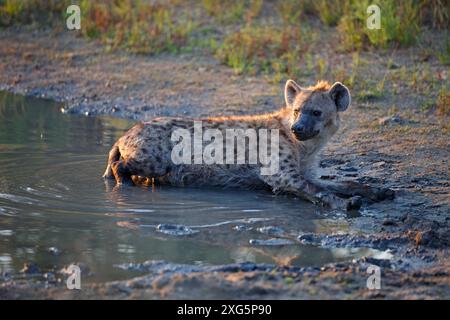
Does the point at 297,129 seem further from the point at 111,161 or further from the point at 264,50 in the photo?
the point at 264,50

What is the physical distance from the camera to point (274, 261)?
14.8 feet

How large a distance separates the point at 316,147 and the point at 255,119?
46 centimetres

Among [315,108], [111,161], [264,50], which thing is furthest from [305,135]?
[264,50]

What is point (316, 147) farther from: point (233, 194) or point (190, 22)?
point (190, 22)

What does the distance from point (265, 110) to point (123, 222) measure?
325 centimetres

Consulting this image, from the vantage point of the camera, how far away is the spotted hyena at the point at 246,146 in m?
6.10

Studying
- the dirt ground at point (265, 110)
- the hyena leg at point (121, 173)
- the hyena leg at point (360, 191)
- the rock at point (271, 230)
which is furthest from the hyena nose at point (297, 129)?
the hyena leg at point (121, 173)

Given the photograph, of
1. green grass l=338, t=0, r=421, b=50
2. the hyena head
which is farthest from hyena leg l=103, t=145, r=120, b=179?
green grass l=338, t=0, r=421, b=50

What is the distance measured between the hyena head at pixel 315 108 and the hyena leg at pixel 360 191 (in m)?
0.41

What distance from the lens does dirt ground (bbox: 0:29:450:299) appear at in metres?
3.99

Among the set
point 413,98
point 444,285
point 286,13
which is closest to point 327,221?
point 444,285

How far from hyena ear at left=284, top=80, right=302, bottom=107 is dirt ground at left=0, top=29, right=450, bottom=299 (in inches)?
23.5

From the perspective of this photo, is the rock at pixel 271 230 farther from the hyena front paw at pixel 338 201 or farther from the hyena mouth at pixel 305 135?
the hyena mouth at pixel 305 135

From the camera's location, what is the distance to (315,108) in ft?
20.0
